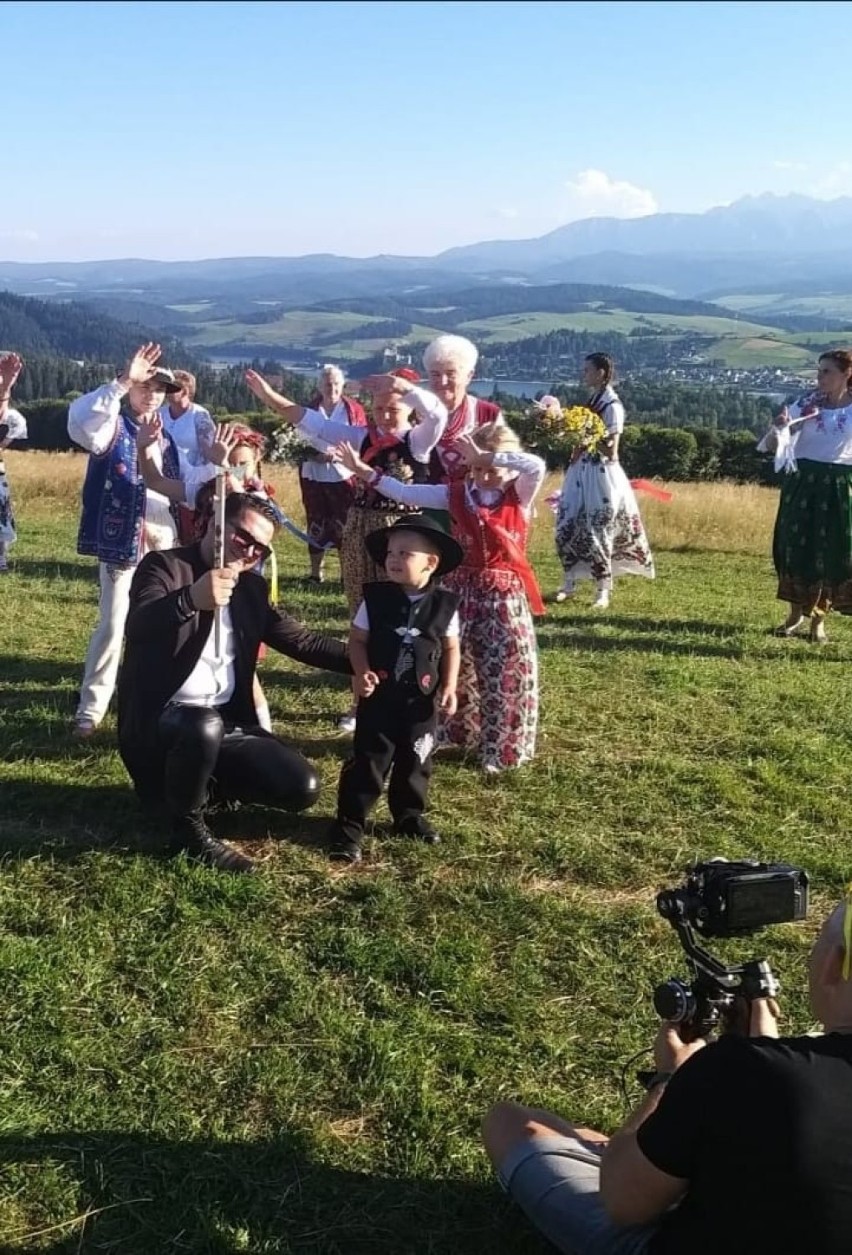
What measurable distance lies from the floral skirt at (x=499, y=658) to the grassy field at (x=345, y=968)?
0.66 feet

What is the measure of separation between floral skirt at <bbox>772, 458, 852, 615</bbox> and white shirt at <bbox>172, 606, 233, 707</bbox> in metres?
5.55

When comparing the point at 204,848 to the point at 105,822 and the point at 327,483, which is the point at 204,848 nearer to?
the point at 105,822

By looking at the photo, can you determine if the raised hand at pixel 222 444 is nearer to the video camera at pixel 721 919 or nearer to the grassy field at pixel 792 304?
the video camera at pixel 721 919

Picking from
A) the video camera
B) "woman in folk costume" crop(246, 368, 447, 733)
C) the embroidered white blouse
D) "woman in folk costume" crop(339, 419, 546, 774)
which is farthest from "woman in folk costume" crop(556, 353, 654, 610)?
the video camera

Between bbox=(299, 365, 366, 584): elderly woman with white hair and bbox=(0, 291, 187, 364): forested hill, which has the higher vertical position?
bbox=(0, 291, 187, 364): forested hill

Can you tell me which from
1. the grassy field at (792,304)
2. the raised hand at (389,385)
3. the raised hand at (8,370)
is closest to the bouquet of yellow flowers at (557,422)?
the raised hand at (389,385)

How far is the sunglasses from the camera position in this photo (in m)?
4.34

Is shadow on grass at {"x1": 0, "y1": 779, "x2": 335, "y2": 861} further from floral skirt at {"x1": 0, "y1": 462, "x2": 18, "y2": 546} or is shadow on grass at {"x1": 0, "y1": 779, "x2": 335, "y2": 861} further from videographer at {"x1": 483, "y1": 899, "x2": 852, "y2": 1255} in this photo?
floral skirt at {"x1": 0, "y1": 462, "x2": 18, "y2": 546}

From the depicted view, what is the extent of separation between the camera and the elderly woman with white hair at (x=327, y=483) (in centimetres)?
1027

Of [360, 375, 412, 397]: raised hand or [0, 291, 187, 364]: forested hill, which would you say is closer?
[360, 375, 412, 397]: raised hand

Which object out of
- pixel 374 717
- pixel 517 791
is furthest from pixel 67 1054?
pixel 517 791

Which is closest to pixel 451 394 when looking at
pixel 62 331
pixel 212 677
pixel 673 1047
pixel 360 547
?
pixel 360 547

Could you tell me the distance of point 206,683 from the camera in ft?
15.2

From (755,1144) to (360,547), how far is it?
437 centimetres
